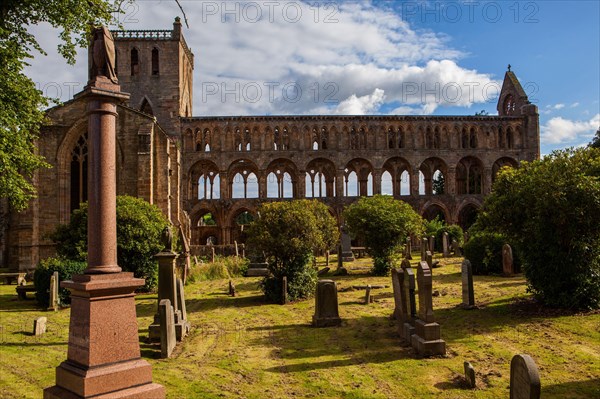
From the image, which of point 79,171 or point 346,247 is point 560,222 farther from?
point 79,171

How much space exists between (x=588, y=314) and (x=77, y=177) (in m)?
23.4

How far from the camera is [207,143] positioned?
129 feet

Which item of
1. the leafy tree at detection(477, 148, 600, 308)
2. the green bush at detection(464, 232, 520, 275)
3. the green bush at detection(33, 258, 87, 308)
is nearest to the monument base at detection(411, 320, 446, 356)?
the leafy tree at detection(477, 148, 600, 308)

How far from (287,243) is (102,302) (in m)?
9.10

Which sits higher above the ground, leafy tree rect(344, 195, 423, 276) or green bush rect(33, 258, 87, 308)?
leafy tree rect(344, 195, 423, 276)

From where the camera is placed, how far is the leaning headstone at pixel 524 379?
4.81 meters

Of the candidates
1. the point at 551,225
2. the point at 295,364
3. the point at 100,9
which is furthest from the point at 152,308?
the point at 551,225

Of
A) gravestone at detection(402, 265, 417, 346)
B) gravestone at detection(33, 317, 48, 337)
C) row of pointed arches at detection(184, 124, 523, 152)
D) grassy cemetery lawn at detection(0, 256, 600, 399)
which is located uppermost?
row of pointed arches at detection(184, 124, 523, 152)

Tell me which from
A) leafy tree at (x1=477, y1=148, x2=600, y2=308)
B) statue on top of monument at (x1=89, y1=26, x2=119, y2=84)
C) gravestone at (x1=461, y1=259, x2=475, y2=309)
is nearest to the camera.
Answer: statue on top of monument at (x1=89, y1=26, x2=119, y2=84)

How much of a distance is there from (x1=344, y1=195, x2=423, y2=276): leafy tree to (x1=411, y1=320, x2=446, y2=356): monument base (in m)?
11.3

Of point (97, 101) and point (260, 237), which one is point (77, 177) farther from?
point (97, 101)

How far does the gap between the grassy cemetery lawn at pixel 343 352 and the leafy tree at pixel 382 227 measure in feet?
20.0

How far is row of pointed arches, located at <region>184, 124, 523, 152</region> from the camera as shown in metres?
39.1

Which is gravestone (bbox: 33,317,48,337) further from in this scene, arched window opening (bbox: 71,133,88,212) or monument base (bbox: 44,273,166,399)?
arched window opening (bbox: 71,133,88,212)
